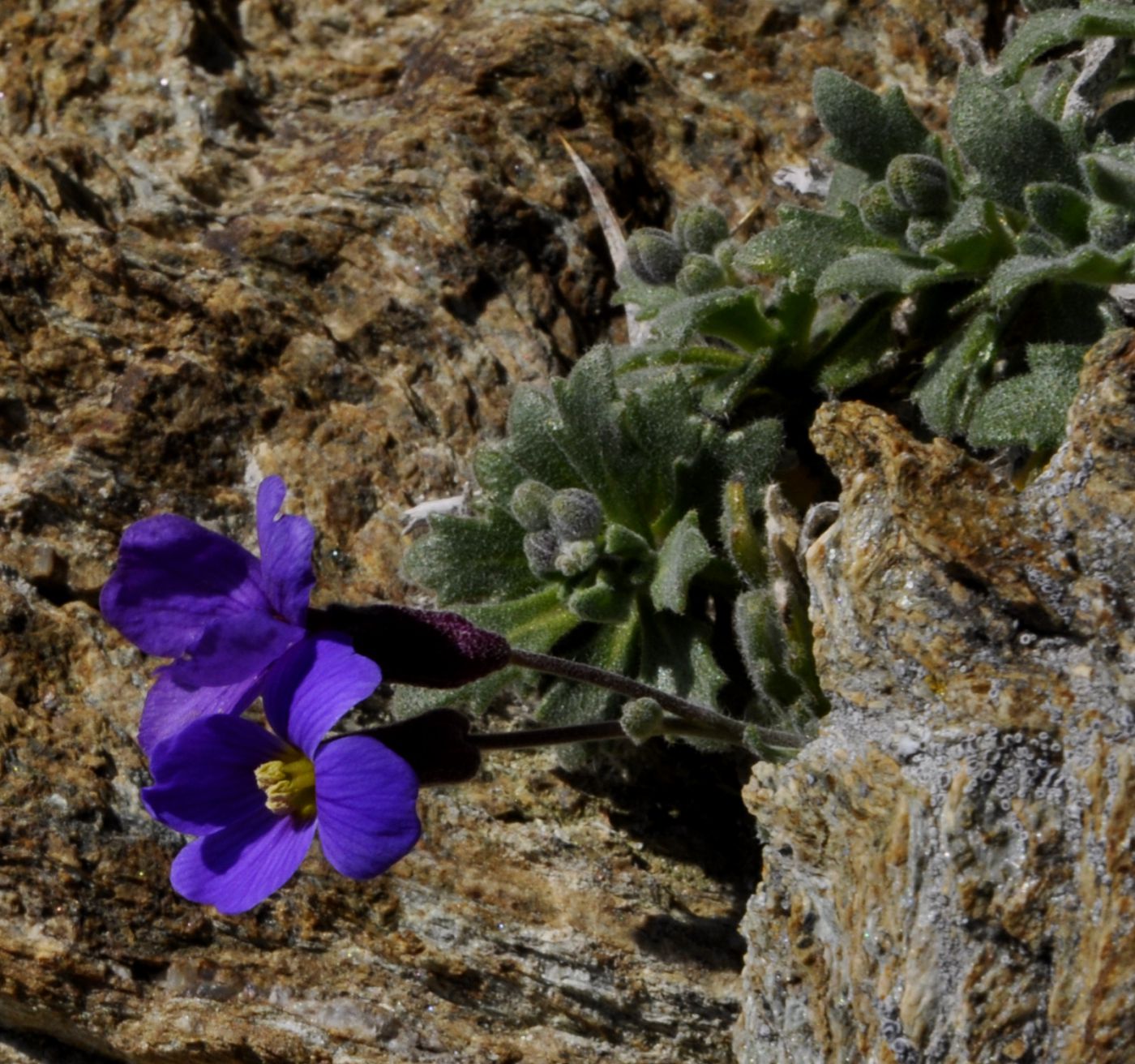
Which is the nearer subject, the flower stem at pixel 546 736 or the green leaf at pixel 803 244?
the flower stem at pixel 546 736

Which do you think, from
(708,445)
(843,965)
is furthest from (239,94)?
(843,965)

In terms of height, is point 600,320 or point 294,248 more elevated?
point 294,248

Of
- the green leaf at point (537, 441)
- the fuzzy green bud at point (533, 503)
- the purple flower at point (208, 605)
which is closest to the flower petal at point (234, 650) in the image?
the purple flower at point (208, 605)

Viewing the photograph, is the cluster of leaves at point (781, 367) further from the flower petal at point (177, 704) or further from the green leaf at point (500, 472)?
the flower petal at point (177, 704)

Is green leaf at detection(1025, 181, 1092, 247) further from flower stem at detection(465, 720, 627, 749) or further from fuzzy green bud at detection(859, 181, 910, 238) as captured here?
flower stem at detection(465, 720, 627, 749)

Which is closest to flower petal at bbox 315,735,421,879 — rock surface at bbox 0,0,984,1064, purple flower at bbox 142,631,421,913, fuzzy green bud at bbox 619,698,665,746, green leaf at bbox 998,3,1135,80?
purple flower at bbox 142,631,421,913

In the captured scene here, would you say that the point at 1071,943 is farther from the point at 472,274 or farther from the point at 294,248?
the point at 294,248

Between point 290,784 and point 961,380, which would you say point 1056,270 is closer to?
point 961,380
